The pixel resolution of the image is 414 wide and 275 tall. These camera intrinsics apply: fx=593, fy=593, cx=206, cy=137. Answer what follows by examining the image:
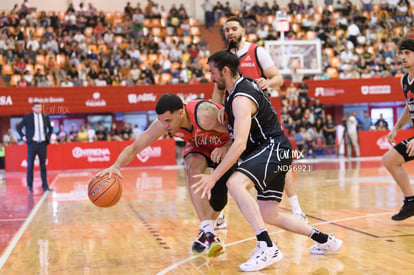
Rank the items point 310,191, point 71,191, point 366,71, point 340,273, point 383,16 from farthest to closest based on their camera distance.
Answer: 1. point 383,16
2. point 366,71
3. point 71,191
4. point 310,191
5. point 340,273

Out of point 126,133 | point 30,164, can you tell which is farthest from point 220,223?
point 126,133

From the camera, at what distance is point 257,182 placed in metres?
4.82

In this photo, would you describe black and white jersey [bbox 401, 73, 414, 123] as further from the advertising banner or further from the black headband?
the advertising banner

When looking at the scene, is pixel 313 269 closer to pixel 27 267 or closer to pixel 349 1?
pixel 27 267

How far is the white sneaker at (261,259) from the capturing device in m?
4.68

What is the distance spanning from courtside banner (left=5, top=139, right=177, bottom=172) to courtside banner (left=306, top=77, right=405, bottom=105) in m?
7.18

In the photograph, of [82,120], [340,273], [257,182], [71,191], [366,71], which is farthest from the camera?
[366,71]

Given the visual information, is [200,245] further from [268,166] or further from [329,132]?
[329,132]

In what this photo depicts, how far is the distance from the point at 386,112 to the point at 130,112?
36.9 feet

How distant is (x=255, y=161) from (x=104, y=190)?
1462 mm

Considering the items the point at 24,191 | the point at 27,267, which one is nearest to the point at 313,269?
the point at 27,267

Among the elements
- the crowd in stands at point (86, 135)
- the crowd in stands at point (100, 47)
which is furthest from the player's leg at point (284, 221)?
the crowd in stands at point (100, 47)

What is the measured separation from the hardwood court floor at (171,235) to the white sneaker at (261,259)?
0.22 feet

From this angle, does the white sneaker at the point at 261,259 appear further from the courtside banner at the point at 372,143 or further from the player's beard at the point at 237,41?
the courtside banner at the point at 372,143
